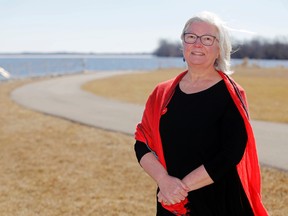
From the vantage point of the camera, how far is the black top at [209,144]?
6.71 feet

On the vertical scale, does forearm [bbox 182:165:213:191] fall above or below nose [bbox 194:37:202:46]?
below

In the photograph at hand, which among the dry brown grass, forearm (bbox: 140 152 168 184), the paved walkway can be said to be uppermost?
forearm (bbox: 140 152 168 184)

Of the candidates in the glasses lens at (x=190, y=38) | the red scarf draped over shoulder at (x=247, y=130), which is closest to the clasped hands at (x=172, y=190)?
the red scarf draped over shoulder at (x=247, y=130)

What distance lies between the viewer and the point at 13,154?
6.86 m

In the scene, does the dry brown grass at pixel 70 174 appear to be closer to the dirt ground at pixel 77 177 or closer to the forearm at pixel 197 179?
the dirt ground at pixel 77 177

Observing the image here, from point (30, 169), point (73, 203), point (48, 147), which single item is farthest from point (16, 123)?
point (73, 203)

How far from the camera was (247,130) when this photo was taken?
204 centimetres

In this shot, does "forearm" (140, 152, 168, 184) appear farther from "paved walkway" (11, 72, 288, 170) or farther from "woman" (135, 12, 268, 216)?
"paved walkway" (11, 72, 288, 170)

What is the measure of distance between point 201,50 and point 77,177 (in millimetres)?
3961

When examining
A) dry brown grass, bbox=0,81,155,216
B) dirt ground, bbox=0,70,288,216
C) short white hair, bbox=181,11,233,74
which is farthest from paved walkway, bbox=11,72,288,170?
short white hair, bbox=181,11,233,74

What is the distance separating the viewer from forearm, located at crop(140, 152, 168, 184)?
222cm

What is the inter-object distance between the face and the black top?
151mm

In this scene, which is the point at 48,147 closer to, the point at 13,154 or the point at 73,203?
the point at 13,154

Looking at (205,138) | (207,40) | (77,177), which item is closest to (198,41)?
(207,40)
